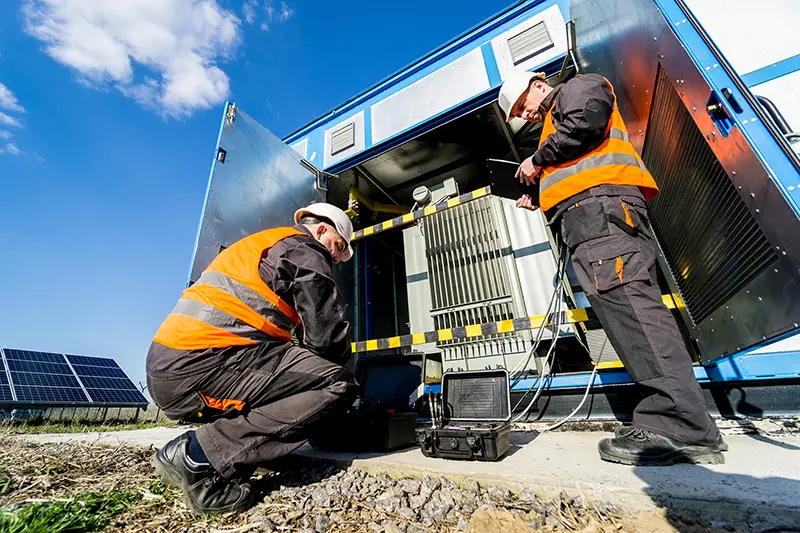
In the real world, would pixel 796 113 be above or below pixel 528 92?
below

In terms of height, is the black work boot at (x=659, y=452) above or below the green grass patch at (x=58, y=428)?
below

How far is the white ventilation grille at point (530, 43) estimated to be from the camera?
3041 millimetres

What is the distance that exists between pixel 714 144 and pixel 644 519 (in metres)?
1.39

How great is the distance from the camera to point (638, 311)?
1.36 meters

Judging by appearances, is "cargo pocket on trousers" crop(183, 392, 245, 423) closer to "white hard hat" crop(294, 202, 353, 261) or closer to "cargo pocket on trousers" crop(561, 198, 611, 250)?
"white hard hat" crop(294, 202, 353, 261)

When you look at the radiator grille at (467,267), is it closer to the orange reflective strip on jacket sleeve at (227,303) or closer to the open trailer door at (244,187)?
the open trailer door at (244,187)

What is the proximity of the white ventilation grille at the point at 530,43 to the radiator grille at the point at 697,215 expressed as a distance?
159 cm

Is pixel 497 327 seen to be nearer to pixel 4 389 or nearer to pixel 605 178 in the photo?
pixel 605 178

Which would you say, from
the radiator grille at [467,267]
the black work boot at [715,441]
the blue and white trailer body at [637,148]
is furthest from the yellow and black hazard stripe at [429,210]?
the black work boot at [715,441]

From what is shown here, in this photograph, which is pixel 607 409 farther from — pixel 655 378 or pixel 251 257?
pixel 251 257

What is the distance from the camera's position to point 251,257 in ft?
5.06

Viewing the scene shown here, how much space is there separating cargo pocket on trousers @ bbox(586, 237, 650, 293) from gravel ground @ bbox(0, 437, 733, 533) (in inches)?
33.0

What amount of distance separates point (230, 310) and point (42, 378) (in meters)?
9.97

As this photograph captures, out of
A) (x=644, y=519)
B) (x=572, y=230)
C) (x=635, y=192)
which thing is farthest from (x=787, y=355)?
(x=644, y=519)
